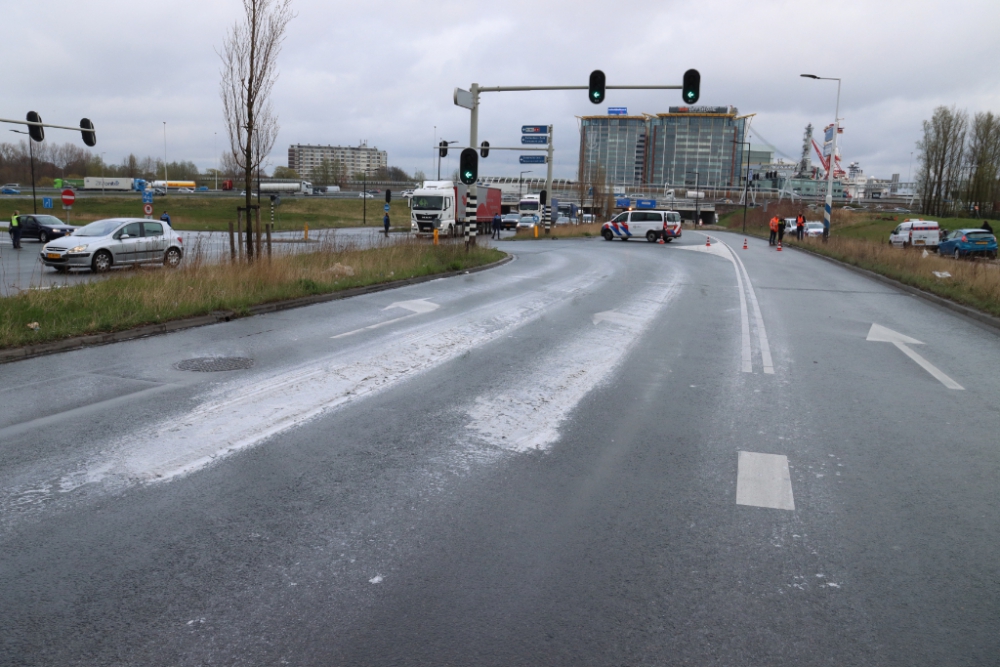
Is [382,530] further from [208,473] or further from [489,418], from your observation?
[489,418]

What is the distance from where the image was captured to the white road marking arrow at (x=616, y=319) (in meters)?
13.1

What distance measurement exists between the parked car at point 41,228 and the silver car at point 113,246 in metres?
17.1

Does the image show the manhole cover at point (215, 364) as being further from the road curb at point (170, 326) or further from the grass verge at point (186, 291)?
the grass verge at point (186, 291)

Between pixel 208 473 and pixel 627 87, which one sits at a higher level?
pixel 627 87

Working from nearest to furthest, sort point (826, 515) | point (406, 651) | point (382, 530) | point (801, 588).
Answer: point (406, 651)
point (801, 588)
point (382, 530)
point (826, 515)

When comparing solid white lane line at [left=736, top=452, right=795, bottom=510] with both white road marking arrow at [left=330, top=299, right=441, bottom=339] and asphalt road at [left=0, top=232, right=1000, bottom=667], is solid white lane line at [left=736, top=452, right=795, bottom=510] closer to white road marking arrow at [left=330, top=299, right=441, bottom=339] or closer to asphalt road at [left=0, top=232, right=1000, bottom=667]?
asphalt road at [left=0, top=232, right=1000, bottom=667]

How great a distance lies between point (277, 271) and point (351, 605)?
13.2 meters

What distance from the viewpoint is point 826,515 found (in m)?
4.87

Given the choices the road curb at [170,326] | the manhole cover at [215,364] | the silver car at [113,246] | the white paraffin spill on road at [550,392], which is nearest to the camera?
the white paraffin spill on road at [550,392]

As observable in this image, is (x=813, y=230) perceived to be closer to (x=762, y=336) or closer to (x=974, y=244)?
(x=974, y=244)

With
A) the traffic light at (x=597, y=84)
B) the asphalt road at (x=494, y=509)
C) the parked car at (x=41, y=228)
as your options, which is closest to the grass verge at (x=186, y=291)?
the asphalt road at (x=494, y=509)

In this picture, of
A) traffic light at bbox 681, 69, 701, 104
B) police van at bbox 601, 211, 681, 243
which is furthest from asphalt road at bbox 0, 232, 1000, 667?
police van at bbox 601, 211, 681, 243

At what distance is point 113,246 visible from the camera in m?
22.0

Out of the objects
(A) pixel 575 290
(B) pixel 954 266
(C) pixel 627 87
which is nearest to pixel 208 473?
(A) pixel 575 290
